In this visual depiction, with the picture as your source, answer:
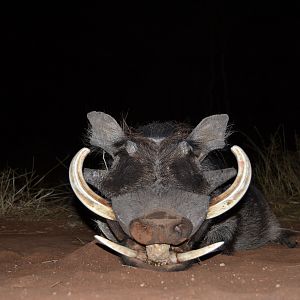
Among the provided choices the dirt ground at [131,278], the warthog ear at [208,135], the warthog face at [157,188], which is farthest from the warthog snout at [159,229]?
the warthog ear at [208,135]

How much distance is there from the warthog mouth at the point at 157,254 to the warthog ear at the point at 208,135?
72cm

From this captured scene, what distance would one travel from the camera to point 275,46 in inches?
959

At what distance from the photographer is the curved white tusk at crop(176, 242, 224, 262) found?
277cm

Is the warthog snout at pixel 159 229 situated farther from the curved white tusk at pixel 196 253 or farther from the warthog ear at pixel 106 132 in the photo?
the warthog ear at pixel 106 132

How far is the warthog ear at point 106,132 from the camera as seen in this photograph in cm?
349

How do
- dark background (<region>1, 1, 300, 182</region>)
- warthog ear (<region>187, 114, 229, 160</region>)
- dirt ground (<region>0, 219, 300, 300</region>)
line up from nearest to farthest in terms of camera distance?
dirt ground (<region>0, 219, 300, 300</region>)
warthog ear (<region>187, 114, 229, 160</region>)
dark background (<region>1, 1, 300, 182</region>)

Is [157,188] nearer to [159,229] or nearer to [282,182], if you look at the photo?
[159,229]

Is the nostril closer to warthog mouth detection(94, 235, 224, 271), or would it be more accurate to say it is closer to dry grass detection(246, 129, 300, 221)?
warthog mouth detection(94, 235, 224, 271)

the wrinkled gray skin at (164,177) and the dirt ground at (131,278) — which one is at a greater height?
the wrinkled gray skin at (164,177)

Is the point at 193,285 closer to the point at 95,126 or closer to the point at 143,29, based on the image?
the point at 95,126

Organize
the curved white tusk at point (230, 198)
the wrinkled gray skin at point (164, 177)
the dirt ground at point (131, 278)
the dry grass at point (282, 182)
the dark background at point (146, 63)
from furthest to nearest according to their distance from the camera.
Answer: the dark background at point (146, 63) → the dry grass at point (282, 182) → the curved white tusk at point (230, 198) → the wrinkled gray skin at point (164, 177) → the dirt ground at point (131, 278)

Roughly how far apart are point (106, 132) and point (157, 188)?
72cm

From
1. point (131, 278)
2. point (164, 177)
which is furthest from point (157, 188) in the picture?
point (131, 278)

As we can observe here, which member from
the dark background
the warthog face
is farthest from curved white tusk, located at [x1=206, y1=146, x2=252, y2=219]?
the dark background
